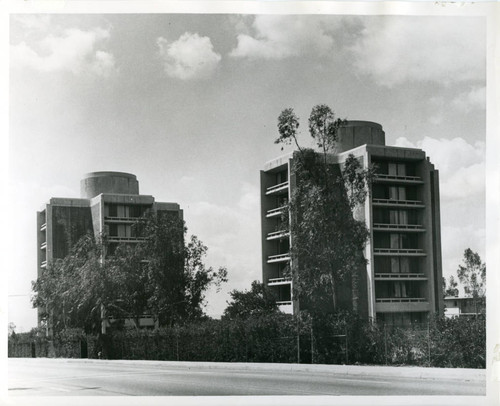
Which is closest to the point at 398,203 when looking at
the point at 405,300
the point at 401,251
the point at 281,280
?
the point at 401,251

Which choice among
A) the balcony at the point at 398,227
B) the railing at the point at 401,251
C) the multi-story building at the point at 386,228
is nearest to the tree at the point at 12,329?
the multi-story building at the point at 386,228

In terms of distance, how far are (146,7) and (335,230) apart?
726 cm

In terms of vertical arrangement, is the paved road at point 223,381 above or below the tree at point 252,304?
below

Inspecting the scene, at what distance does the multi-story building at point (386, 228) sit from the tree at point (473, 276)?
5.35 ft

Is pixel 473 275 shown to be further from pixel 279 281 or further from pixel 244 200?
pixel 279 281

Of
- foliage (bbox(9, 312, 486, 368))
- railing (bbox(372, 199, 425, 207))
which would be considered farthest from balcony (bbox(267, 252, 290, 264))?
railing (bbox(372, 199, 425, 207))

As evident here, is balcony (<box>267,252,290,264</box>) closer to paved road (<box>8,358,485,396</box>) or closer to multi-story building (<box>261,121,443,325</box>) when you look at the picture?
multi-story building (<box>261,121,443,325</box>)

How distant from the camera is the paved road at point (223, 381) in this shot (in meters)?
10.4

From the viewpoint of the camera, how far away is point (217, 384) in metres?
11.5

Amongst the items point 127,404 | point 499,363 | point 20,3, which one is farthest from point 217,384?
point 20,3

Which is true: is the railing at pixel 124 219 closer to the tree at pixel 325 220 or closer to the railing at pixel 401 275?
the tree at pixel 325 220

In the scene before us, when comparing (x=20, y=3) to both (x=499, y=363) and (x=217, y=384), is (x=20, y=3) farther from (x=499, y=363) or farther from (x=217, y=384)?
(x=499, y=363)

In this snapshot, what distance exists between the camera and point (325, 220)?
50.8ft

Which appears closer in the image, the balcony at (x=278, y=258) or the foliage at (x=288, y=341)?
the foliage at (x=288, y=341)
